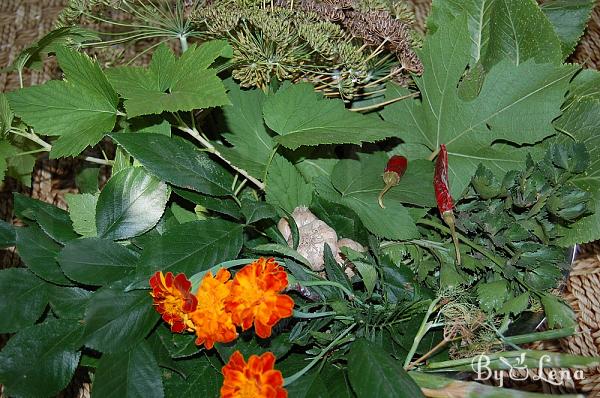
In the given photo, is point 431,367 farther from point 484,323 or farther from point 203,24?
point 203,24

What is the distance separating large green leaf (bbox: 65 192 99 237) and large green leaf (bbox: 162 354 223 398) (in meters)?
0.14

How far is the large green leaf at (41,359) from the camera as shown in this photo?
1.97 ft

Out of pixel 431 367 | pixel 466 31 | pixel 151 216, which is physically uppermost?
pixel 466 31

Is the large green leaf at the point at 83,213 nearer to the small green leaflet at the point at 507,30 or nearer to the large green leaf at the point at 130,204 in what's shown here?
the large green leaf at the point at 130,204

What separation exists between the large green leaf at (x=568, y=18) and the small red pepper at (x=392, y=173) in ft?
0.85

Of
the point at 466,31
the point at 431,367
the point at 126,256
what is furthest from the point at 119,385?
the point at 466,31

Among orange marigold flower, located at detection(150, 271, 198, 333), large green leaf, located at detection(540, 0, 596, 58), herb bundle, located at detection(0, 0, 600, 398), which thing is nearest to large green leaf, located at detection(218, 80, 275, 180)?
herb bundle, located at detection(0, 0, 600, 398)

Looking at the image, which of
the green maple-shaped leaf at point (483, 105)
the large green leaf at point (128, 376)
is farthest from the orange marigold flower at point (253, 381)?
the green maple-shaped leaf at point (483, 105)

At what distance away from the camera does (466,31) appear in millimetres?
745

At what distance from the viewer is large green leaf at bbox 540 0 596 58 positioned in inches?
32.9

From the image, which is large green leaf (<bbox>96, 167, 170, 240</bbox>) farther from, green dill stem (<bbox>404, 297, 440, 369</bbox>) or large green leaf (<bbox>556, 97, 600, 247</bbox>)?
large green leaf (<bbox>556, 97, 600, 247</bbox>)

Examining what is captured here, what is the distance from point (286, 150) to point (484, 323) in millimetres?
252

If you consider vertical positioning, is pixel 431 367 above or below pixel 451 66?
below

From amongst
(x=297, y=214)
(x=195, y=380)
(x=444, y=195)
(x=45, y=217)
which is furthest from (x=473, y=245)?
(x=45, y=217)
